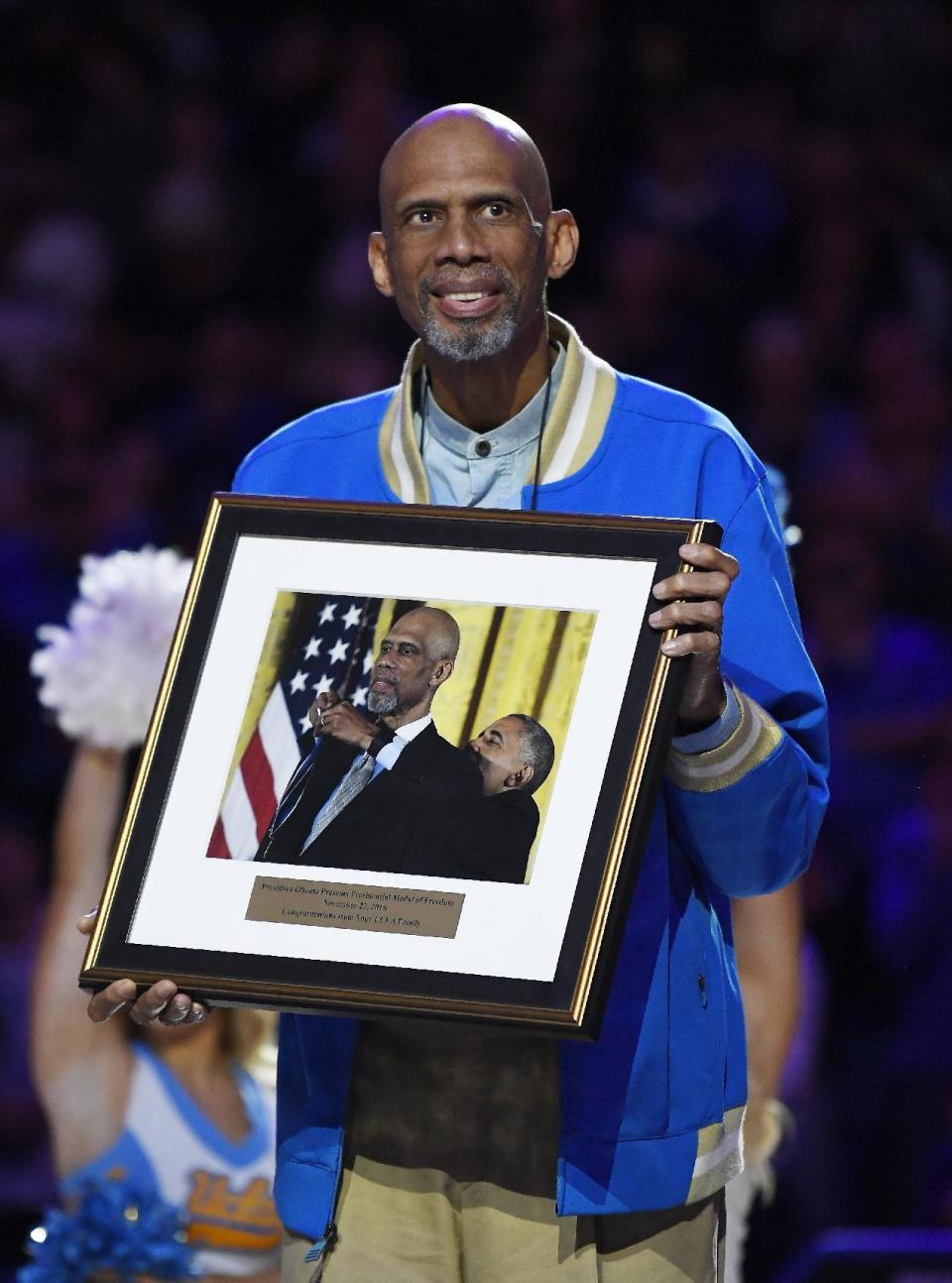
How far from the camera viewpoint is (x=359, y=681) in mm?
1682

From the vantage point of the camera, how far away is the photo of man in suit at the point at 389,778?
5.28 feet

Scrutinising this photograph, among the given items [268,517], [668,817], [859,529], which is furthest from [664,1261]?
[859,529]

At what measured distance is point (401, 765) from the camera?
A: 1.64m

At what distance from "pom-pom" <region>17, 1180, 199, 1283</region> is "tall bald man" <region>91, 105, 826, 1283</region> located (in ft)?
4.18

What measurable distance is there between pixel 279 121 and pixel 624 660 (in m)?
3.62

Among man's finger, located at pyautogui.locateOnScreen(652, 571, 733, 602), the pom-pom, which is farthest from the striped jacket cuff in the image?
the pom-pom

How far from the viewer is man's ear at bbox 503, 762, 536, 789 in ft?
5.20

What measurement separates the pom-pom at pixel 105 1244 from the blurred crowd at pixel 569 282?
97 cm

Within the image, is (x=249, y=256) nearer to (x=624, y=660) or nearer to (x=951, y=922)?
(x=951, y=922)

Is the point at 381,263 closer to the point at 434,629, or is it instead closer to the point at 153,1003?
the point at 434,629

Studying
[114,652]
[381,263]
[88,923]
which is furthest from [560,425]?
[114,652]

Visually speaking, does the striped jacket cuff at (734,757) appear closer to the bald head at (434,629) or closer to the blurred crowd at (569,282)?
the bald head at (434,629)

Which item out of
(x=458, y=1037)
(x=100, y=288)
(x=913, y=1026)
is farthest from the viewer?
(x=100, y=288)

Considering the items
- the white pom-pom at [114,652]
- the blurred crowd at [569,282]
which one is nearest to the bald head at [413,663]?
the white pom-pom at [114,652]
